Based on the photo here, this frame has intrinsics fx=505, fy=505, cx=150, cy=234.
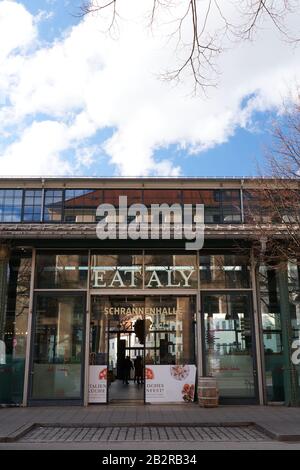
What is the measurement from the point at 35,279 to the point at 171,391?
4.71 m

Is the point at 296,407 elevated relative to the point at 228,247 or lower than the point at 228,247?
lower

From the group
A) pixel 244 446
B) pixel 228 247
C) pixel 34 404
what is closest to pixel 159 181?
pixel 228 247

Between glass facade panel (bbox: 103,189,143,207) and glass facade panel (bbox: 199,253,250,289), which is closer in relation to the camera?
glass facade panel (bbox: 199,253,250,289)

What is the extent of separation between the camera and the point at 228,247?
45.6 ft

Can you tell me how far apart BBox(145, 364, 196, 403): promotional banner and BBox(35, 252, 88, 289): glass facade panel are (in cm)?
302

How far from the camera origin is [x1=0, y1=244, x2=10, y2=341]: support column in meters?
13.3

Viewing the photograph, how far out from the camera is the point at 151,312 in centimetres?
1402

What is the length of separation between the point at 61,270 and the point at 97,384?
318 cm

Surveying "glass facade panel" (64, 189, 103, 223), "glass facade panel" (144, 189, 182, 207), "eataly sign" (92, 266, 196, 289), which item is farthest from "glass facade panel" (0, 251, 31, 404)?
"glass facade panel" (144, 189, 182, 207)

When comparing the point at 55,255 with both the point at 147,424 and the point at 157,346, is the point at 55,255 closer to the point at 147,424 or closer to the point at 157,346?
the point at 157,346

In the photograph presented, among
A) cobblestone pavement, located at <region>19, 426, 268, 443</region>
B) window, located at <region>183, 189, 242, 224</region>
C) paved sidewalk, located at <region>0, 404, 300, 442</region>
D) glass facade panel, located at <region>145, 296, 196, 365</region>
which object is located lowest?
cobblestone pavement, located at <region>19, 426, 268, 443</region>

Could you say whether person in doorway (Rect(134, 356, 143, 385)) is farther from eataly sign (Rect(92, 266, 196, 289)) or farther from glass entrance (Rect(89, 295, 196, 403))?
eataly sign (Rect(92, 266, 196, 289))

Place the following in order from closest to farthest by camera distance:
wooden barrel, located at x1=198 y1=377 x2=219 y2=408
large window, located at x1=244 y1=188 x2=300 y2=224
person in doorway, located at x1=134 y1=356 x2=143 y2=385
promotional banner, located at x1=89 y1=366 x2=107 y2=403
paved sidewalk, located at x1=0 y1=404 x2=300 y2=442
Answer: paved sidewalk, located at x1=0 y1=404 x2=300 y2=442, large window, located at x1=244 y1=188 x2=300 y2=224, wooden barrel, located at x1=198 y1=377 x2=219 y2=408, promotional banner, located at x1=89 y1=366 x2=107 y2=403, person in doorway, located at x1=134 y1=356 x2=143 y2=385

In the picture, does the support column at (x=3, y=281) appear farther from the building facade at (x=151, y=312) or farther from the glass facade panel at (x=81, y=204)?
the glass facade panel at (x=81, y=204)
